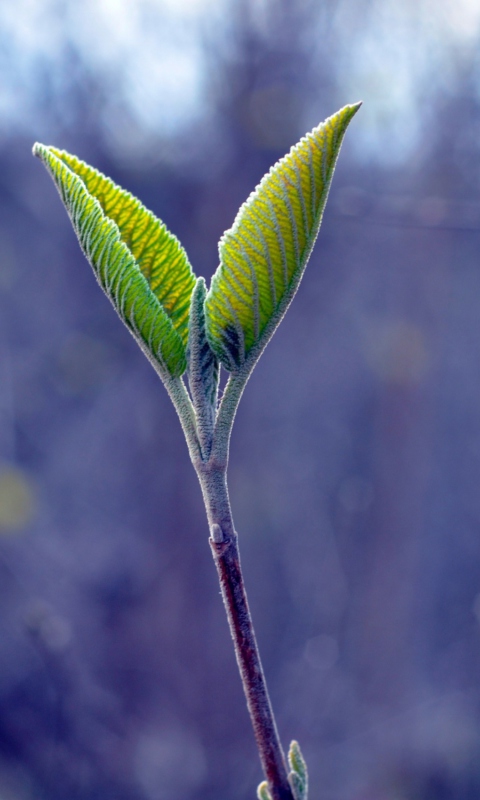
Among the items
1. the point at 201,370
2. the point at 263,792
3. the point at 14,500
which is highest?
the point at 14,500

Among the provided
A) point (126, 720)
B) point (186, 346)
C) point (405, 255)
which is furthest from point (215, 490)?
point (405, 255)

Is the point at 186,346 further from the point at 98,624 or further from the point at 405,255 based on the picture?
the point at 405,255

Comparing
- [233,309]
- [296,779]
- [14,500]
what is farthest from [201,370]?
[14,500]

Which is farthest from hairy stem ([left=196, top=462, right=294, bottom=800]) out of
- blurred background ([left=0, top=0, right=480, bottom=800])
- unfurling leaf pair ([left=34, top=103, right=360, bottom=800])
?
blurred background ([left=0, top=0, right=480, bottom=800])

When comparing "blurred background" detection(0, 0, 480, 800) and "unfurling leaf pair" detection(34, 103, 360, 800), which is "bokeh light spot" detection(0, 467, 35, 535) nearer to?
"blurred background" detection(0, 0, 480, 800)

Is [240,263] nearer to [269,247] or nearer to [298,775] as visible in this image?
[269,247]

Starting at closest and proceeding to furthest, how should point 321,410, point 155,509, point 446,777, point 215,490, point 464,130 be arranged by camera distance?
point 215,490 → point 446,777 → point 464,130 → point 155,509 → point 321,410

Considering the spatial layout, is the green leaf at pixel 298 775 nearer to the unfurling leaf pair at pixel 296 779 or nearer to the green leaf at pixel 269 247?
the unfurling leaf pair at pixel 296 779
